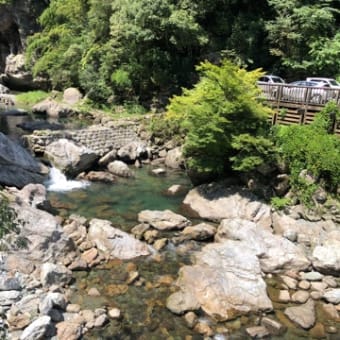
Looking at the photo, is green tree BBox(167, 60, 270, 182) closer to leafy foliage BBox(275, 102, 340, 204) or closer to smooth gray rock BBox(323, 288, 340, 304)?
leafy foliage BBox(275, 102, 340, 204)

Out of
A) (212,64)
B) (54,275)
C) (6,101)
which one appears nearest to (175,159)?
(212,64)

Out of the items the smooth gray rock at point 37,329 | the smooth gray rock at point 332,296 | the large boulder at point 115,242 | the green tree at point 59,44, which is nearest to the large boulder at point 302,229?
the smooth gray rock at point 332,296

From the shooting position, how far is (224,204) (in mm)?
17344

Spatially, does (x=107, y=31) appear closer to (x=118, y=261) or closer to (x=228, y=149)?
(x=228, y=149)

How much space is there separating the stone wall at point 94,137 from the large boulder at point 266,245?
1075cm

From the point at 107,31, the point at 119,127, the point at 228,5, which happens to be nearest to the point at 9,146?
the point at 119,127

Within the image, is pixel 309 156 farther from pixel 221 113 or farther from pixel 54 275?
pixel 54 275

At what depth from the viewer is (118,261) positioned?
13203mm

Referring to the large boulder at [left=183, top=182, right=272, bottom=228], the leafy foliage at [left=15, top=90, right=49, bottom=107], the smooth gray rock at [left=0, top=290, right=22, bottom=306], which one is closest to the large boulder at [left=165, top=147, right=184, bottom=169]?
the large boulder at [left=183, top=182, right=272, bottom=228]

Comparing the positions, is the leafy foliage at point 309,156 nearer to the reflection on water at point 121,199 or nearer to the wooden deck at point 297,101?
the wooden deck at point 297,101

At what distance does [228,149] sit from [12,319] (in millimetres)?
11644

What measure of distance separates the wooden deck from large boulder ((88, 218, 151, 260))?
370 inches

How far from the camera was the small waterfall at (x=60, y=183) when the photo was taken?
64.8ft

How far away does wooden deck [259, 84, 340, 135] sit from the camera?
1931 centimetres
